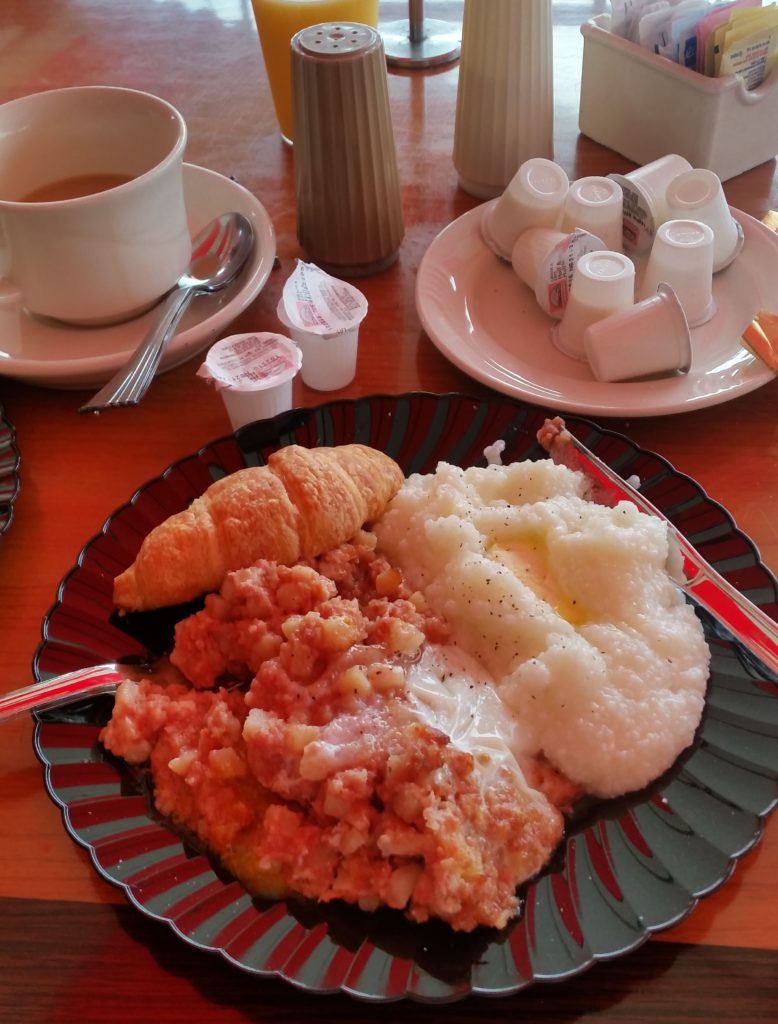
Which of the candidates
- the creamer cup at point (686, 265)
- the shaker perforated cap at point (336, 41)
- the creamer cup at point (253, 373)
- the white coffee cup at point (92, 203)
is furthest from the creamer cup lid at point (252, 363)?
the creamer cup at point (686, 265)

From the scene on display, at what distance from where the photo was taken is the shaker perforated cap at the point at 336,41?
1.40 m

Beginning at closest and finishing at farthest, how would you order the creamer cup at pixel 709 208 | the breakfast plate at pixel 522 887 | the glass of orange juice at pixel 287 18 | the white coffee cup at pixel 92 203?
the breakfast plate at pixel 522 887 → the white coffee cup at pixel 92 203 → the creamer cup at pixel 709 208 → the glass of orange juice at pixel 287 18

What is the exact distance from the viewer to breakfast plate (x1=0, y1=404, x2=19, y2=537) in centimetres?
115

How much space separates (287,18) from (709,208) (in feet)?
3.19

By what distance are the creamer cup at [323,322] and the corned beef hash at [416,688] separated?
0.95 feet

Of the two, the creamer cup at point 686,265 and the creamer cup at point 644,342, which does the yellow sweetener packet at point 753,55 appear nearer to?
the creamer cup at point 686,265

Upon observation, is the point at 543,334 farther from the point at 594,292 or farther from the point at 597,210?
the point at 597,210

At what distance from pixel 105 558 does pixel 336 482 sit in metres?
0.31

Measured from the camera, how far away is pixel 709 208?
151cm

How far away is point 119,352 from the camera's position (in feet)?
4.54

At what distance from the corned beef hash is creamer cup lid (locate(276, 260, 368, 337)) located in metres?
0.29

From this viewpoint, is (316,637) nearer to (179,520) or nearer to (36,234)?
(179,520)

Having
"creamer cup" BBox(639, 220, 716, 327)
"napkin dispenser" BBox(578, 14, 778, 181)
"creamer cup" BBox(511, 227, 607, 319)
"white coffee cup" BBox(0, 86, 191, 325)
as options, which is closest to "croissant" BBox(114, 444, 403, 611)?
"white coffee cup" BBox(0, 86, 191, 325)

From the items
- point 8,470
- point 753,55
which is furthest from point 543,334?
point 8,470
